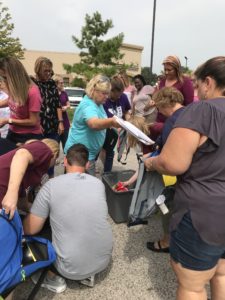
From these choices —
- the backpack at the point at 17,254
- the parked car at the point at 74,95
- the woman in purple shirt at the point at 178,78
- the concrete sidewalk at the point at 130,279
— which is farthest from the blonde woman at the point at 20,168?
the parked car at the point at 74,95

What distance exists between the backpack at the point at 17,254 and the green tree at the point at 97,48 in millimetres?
20647

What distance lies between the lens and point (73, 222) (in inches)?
88.0

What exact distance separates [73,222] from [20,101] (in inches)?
55.2

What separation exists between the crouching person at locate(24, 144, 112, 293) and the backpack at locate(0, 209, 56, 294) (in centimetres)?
12

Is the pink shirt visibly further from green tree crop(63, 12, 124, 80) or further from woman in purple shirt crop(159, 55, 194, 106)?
Answer: green tree crop(63, 12, 124, 80)

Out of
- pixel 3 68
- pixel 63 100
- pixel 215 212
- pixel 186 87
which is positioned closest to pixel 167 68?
pixel 186 87

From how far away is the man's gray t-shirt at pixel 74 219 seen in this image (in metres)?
2.23

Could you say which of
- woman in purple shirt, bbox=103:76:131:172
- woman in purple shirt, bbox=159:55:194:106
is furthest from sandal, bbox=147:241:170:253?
woman in purple shirt, bbox=103:76:131:172

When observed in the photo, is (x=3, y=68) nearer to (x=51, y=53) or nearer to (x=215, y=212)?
(x=215, y=212)

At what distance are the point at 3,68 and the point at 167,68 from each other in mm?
1872

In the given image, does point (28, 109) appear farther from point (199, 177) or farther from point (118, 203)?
point (199, 177)

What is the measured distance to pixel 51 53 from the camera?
4356 centimetres

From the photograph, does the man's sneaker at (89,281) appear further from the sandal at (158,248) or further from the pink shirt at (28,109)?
the pink shirt at (28,109)

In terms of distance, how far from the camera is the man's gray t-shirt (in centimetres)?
223
